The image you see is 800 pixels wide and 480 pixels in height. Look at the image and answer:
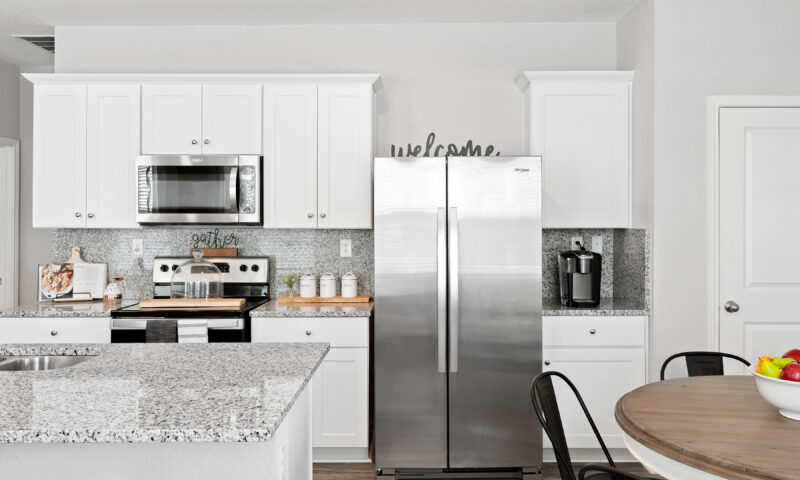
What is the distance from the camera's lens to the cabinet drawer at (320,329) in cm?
333

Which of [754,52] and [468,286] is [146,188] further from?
[754,52]

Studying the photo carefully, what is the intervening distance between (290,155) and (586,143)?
182 centimetres

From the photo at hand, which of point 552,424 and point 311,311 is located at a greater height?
point 311,311

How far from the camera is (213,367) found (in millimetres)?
1830

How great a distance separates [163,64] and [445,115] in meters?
1.94

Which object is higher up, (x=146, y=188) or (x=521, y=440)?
(x=146, y=188)

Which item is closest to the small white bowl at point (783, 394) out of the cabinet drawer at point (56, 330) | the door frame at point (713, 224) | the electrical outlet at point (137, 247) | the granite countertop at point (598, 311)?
the granite countertop at point (598, 311)

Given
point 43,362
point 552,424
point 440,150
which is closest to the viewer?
point 552,424

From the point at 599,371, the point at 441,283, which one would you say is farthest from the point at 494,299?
the point at 599,371

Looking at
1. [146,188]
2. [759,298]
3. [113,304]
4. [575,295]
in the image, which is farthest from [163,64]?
[759,298]

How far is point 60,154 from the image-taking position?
145 inches

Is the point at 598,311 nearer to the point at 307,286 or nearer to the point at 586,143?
the point at 586,143

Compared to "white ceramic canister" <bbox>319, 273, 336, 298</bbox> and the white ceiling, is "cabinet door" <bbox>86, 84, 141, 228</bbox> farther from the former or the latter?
"white ceramic canister" <bbox>319, 273, 336, 298</bbox>

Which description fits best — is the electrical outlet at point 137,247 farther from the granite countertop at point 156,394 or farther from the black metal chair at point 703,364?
the black metal chair at point 703,364
